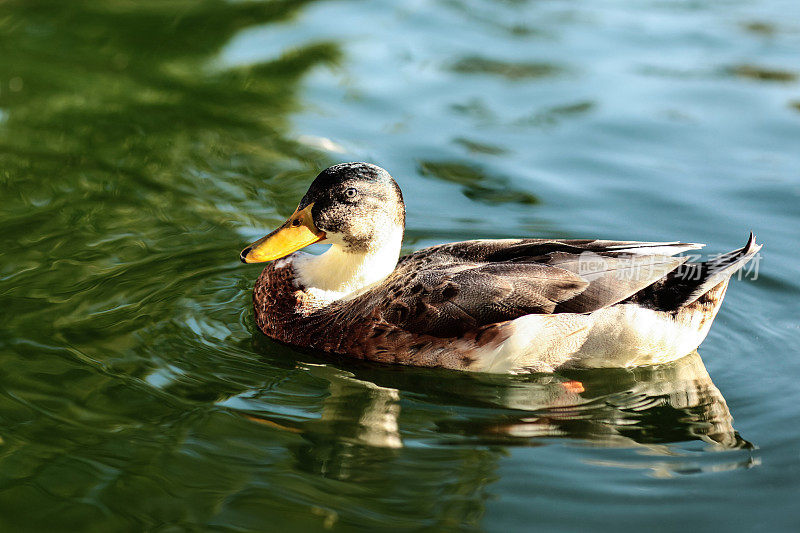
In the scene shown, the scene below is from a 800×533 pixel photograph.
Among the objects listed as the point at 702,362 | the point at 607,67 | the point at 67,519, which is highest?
the point at 607,67

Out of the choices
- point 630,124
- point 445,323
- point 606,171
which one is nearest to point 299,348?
point 445,323

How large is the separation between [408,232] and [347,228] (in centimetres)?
154

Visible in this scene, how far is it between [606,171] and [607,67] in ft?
8.29

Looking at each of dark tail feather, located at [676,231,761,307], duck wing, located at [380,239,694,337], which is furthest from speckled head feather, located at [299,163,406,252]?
dark tail feather, located at [676,231,761,307]

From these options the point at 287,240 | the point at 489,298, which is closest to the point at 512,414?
the point at 489,298

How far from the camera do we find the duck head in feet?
18.2

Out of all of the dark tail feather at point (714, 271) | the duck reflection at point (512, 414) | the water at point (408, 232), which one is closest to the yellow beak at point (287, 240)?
the water at point (408, 232)

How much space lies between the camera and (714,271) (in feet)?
17.4

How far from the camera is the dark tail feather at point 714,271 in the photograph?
527 cm

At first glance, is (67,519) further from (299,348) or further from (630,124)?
(630,124)

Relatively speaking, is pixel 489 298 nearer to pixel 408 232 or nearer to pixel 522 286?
pixel 522 286

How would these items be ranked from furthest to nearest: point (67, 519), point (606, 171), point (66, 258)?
1. point (606, 171)
2. point (66, 258)
3. point (67, 519)

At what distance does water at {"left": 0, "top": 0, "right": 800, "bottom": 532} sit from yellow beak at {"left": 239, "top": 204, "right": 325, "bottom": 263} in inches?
18.4

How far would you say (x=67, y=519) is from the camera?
4.02 m
